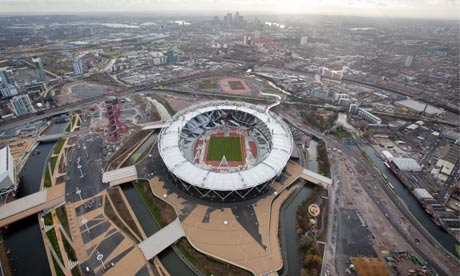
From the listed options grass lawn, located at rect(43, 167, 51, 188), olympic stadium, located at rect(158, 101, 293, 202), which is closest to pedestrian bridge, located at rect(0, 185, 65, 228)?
grass lawn, located at rect(43, 167, 51, 188)

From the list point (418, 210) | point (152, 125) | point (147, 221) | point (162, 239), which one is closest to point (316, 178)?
point (418, 210)

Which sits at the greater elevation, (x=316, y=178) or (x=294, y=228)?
(x=316, y=178)

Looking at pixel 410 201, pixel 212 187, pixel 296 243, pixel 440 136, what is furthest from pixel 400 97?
pixel 212 187

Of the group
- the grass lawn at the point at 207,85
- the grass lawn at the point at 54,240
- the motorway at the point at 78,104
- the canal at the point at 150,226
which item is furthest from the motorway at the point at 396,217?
the grass lawn at the point at 207,85

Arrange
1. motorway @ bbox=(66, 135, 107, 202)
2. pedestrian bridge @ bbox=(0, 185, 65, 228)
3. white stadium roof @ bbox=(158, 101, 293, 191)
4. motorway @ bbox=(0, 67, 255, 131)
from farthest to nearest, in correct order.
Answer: motorway @ bbox=(0, 67, 255, 131) → motorway @ bbox=(66, 135, 107, 202) → white stadium roof @ bbox=(158, 101, 293, 191) → pedestrian bridge @ bbox=(0, 185, 65, 228)

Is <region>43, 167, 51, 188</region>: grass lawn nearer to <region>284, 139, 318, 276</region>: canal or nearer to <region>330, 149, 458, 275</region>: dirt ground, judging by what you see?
<region>284, 139, 318, 276</region>: canal

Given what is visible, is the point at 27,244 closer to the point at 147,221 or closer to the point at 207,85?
the point at 147,221

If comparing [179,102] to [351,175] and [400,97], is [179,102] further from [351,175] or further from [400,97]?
[400,97]
